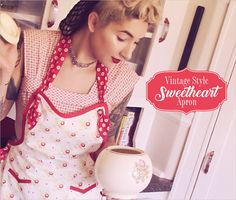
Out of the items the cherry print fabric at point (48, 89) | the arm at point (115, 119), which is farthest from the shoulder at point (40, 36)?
the arm at point (115, 119)

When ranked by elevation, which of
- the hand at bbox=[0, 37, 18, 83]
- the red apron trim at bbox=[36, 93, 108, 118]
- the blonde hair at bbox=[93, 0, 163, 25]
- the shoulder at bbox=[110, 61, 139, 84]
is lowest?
the red apron trim at bbox=[36, 93, 108, 118]

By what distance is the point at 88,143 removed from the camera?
0.50 m

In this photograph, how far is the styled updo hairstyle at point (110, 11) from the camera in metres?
0.43

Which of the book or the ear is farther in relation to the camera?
the book

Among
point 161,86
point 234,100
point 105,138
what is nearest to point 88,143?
point 105,138

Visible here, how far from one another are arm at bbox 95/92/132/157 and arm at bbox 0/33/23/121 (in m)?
0.13

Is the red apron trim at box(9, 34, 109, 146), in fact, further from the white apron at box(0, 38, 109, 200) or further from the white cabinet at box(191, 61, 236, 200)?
the white cabinet at box(191, 61, 236, 200)

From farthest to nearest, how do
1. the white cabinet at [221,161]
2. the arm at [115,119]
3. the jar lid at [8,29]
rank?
the white cabinet at [221,161]
the arm at [115,119]
the jar lid at [8,29]

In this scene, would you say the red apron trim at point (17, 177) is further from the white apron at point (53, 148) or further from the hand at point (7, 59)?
the hand at point (7, 59)

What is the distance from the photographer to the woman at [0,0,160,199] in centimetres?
44

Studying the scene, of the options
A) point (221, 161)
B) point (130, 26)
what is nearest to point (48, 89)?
point (130, 26)

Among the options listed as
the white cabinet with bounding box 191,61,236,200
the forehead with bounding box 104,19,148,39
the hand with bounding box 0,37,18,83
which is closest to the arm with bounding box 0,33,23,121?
the hand with bounding box 0,37,18,83

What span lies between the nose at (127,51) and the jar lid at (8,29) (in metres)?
0.12

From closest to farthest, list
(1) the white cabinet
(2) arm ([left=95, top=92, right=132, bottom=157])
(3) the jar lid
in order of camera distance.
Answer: (3) the jar lid < (2) arm ([left=95, top=92, right=132, bottom=157]) < (1) the white cabinet
